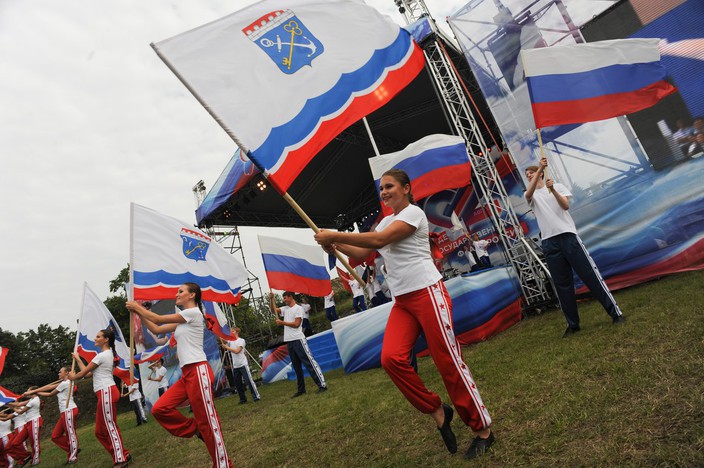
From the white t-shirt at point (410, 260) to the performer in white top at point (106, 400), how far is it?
176 inches

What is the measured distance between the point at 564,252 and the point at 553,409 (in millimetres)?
2652

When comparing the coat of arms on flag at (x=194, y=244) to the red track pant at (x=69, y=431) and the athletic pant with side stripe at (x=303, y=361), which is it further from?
the red track pant at (x=69, y=431)

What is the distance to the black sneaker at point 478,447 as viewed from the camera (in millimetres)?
2371

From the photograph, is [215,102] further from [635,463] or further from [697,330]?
[697,330]

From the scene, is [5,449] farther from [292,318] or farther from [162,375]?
[292,318]

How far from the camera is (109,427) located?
16.5 ft

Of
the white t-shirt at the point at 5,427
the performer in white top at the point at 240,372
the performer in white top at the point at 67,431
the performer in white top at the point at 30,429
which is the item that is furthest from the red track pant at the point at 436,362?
the white t-shirt at the point at 5,427

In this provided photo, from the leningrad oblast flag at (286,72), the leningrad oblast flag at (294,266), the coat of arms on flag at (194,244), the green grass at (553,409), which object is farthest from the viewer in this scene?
the leningrad oblast flag at (294,266)

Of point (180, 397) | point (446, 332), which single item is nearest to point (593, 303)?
point (446, 332)

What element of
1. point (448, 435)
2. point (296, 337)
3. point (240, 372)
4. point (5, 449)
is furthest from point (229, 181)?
point (448, 435)

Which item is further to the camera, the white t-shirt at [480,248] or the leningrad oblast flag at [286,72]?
the white t-shirt at [480,248]

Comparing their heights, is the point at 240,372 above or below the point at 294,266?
below

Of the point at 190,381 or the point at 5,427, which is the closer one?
the point at 190,381

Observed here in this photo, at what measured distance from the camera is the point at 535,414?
2738 mm
